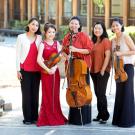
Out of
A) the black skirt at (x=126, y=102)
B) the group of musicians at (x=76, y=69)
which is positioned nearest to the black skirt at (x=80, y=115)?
the group of musicians at (x=76, y=69)

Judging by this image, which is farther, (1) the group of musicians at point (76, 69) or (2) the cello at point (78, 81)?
(1) the group of musicians at point (76, 69)

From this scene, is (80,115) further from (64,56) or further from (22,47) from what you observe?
(22,47)

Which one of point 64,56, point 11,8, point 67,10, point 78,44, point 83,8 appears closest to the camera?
point 78,44

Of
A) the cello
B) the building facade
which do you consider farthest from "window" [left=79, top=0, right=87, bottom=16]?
the cello

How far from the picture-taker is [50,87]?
865cm

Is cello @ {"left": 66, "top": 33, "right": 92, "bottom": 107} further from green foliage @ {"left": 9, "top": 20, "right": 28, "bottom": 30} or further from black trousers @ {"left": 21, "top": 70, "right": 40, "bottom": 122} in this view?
green foliage @ {"left": 9, "top": 20, "right": 28, "bottom": 30}

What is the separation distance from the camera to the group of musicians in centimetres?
830

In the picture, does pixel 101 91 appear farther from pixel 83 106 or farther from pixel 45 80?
pixel 45 80

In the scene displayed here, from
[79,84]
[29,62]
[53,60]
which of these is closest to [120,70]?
[79,84]

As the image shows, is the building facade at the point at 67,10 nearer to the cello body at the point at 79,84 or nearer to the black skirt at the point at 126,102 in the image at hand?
the black skirt at the point at 126,102

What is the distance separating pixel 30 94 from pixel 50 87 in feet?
1.23

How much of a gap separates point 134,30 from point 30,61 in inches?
504

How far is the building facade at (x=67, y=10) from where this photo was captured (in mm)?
27203

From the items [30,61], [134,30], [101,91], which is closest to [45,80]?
[30,61]
